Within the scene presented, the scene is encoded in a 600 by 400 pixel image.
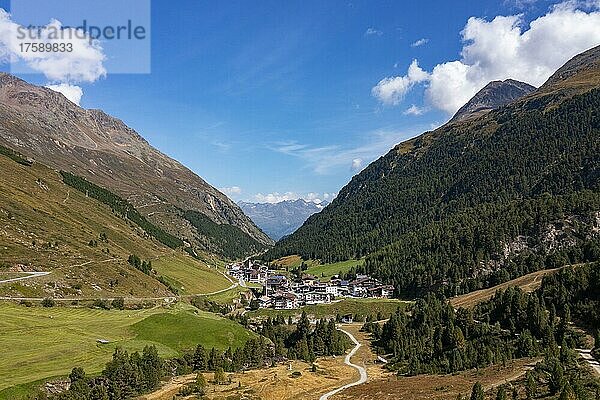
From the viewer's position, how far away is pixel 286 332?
14575 cm

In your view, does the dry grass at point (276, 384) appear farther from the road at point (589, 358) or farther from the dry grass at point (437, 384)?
the road at point (589, 358)

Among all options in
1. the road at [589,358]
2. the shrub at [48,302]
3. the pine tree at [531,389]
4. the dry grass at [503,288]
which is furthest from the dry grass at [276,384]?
the dry grass at [503,288]

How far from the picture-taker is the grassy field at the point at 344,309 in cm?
18012

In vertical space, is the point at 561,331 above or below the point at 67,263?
below

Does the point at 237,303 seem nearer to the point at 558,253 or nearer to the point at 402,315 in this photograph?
the point at 402,315

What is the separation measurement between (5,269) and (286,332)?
275 ft

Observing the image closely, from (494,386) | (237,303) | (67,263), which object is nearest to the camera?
(494,386)

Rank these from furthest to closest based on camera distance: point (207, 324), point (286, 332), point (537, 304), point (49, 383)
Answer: point (286, 332)
point (207, 324)
point (537, 304)
point (49, 383)

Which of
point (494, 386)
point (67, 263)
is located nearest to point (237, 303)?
point (67, 263)

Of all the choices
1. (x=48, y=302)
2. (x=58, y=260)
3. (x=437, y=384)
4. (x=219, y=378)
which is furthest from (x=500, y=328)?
(x=58, y=260)

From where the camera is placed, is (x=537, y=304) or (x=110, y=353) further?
(x=537, y=304)

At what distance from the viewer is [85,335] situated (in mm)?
109188

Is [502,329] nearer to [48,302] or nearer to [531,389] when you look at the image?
[531,389]

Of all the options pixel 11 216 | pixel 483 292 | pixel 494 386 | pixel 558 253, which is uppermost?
pixel 11 216
